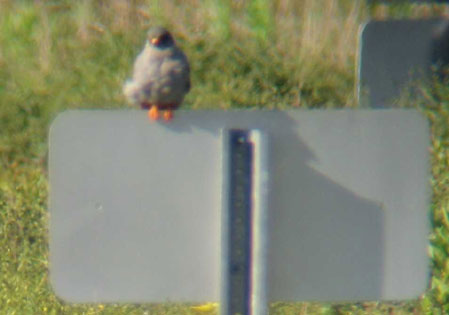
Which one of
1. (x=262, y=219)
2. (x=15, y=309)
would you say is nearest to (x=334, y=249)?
(x=262, y=219)

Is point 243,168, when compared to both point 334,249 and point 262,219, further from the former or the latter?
point 334,249

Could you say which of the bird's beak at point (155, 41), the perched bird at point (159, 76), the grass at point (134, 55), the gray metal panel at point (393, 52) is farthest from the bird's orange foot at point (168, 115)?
the gray metal panel at point (393, 52)

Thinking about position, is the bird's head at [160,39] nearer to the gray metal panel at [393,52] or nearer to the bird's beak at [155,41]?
the bird's beak at [155,41]

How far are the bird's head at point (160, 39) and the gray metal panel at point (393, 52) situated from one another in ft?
4.84

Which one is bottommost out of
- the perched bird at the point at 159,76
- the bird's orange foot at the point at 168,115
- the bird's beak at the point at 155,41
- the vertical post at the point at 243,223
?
the vertical post at the point at 243,223

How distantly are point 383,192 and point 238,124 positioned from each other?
0.38m

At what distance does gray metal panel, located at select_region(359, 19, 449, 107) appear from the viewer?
649cm

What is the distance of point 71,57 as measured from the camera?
8.77 meters

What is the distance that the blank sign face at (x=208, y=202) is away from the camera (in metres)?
2.68

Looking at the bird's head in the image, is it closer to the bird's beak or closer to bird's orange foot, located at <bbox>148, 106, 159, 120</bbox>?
the bird's beak

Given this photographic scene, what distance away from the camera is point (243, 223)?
2.51 metres

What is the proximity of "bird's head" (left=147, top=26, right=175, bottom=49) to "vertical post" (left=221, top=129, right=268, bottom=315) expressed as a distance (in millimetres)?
2554

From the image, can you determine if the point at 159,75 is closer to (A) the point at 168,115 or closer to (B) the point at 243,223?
(A) the point at 168,115

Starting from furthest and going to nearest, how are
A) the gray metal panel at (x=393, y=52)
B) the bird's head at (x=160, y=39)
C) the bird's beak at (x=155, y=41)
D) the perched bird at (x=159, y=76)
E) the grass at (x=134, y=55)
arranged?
1. the grass at (x=134, y=55)
2. the gray metal panel at (x=393, y=52)
3. the bird's beak at (x=155, y=41)
4. the bird's head at (x=160, y=39)
5. the perched bird at (x=159, y=76)
